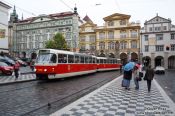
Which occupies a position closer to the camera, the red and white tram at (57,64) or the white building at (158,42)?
the red and white tram at (57,64)

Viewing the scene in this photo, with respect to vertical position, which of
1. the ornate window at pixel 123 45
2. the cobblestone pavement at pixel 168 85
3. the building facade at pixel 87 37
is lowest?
the cobblestone pavement at pixel 168 85

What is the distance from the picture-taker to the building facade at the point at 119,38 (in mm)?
67812

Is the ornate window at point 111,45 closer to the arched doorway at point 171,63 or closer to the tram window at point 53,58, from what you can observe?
the arched doorway at point 171,63

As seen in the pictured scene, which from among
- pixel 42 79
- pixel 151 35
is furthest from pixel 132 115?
pixel 151 35

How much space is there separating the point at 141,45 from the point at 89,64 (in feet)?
124

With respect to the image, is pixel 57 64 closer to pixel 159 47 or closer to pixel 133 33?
pixel 159 47

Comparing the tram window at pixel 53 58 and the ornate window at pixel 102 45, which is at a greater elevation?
the ornate window at pixel 102 45

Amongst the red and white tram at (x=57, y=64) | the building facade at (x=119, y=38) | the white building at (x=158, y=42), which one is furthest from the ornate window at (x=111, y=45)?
the red and white tram at (x=57, y=64)

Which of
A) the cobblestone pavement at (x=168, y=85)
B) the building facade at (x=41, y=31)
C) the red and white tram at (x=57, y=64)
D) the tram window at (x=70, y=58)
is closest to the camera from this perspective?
the cobblestone pavement at (x=168, y=85)

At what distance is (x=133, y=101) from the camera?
11234 millimetres

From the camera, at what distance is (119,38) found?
70.2 metres

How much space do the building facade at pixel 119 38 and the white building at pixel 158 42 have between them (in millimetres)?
2672

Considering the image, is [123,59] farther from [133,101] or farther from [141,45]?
[133,101]

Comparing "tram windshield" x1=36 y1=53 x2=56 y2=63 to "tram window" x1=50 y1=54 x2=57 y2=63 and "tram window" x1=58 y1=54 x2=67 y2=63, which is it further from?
"tram window" x1=58 y1=54 x2=67 y2=63
